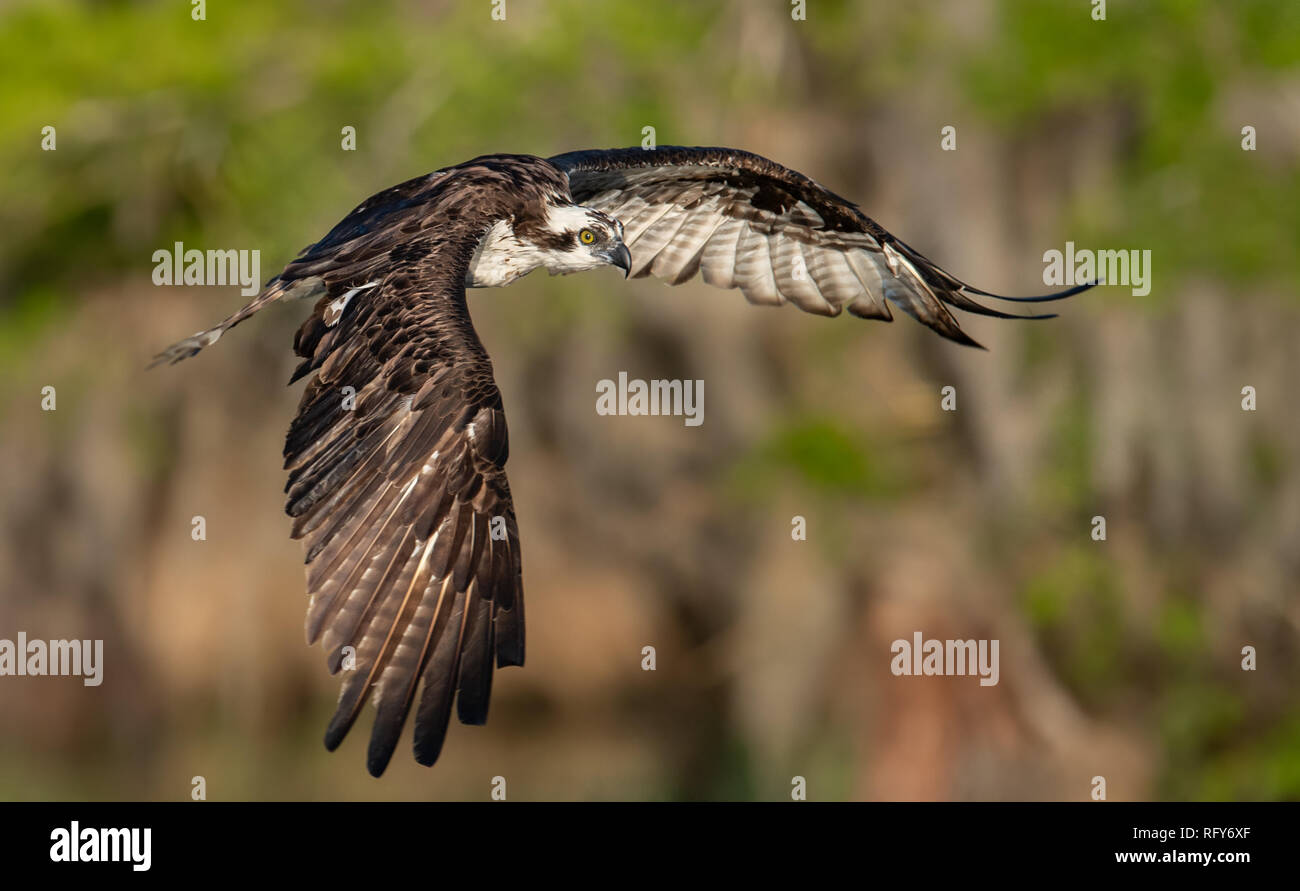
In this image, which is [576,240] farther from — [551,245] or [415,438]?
[415,438]

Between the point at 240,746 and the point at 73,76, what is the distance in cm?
727

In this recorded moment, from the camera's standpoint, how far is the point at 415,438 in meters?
5.21

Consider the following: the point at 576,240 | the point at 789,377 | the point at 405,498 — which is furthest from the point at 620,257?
the point at 789,377

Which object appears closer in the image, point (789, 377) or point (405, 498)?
point (405, 498)

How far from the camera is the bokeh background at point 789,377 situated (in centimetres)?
1495

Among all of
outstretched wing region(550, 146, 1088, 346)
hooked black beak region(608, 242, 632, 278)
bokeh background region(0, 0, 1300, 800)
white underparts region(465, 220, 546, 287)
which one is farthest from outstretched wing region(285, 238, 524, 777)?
bokeh background region(0, 0, 1300, 800)

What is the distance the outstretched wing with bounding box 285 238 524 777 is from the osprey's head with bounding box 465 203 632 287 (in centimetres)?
104

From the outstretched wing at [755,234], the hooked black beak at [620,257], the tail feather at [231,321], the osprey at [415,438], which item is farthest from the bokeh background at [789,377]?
the tail feather at [231,321]

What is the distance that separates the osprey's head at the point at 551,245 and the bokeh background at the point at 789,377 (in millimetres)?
7746

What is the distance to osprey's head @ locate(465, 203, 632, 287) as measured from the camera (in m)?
6.61

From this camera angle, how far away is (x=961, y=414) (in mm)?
15500

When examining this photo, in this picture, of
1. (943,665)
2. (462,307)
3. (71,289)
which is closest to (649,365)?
(943,665)

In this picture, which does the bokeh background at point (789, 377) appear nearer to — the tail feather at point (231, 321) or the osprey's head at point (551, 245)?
the osprey's head at point (551, 245)

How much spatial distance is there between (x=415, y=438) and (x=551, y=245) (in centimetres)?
167
